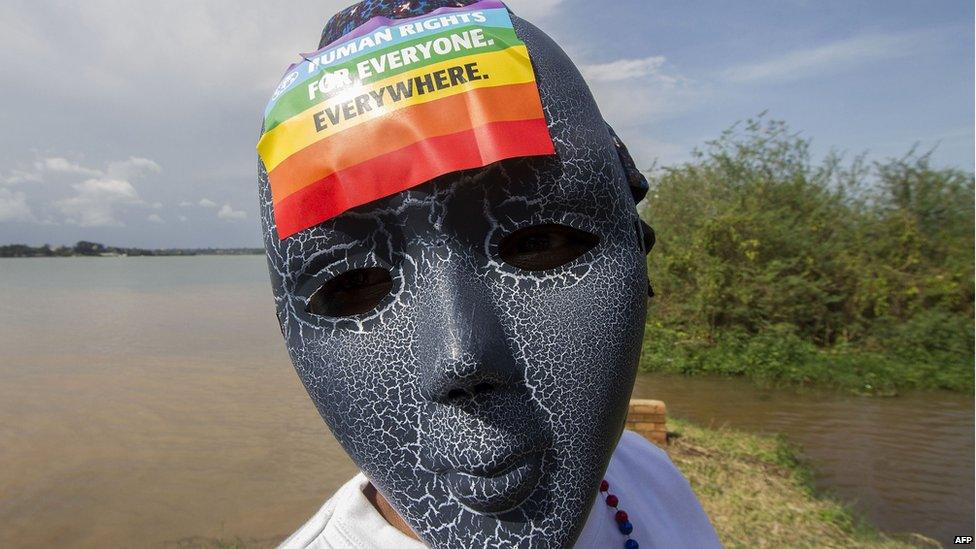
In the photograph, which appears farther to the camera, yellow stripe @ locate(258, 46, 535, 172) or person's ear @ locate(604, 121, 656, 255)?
person's ear @ locate(604, 121, 656, 255)

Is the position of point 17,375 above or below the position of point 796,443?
above

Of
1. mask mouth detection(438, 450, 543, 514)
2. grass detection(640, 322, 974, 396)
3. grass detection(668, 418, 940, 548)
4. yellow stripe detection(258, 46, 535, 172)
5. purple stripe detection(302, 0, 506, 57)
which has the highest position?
purple stripe detection(302, 0, 506, 57)

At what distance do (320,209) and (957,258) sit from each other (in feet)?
40.5

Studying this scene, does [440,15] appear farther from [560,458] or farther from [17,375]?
[17,375]

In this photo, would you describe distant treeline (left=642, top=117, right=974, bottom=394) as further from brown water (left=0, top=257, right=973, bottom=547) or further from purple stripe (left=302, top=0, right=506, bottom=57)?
purple stripe (left=302, top=0, right=506, bottom=57)

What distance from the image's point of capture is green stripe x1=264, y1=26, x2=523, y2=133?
0.71 meters

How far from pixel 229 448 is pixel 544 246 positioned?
8.36 m

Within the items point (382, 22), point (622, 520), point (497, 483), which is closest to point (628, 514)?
point (622, 520)

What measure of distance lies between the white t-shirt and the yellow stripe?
532 millimetres

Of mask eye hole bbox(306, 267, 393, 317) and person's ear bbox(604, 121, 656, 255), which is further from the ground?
person's ear bbox(604, 121, 656, 255)

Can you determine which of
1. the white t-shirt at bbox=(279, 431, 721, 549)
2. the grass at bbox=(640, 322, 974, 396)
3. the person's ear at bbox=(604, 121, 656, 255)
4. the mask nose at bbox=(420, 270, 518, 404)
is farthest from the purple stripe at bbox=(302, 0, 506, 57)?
the grass at bbox=(640, 322, 974, 396)

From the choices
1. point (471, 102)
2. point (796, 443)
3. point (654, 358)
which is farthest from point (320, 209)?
point (654, 358)

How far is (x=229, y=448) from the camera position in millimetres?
8016

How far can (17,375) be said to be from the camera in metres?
12.2
